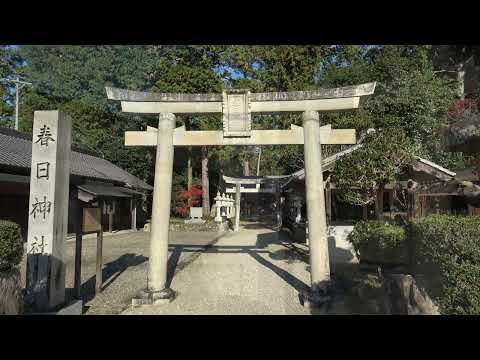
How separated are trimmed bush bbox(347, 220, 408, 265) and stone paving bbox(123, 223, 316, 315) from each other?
1.69 m

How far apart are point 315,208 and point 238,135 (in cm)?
216

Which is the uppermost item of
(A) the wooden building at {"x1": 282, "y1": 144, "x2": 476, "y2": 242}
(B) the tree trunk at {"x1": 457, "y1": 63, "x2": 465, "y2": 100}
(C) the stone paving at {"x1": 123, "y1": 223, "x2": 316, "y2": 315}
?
(B) the tree trunk at {"x1": 457, "y1": 63, "x2": 465, "y2": 100}

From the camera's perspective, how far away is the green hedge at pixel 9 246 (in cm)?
487

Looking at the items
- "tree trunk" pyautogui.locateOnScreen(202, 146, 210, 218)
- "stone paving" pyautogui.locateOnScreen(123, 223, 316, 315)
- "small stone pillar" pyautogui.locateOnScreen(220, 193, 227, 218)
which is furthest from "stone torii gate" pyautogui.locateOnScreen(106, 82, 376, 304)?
"tree trunk" pyautogui.locateOnScreen(202, 146, 210, 218)

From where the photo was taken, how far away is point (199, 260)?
39.3ft

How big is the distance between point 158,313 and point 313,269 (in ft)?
10.0

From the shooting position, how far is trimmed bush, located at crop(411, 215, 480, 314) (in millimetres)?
4316

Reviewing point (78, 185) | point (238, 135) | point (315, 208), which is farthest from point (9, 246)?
point (315, 208)

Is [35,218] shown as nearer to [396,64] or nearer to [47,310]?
[47,310]

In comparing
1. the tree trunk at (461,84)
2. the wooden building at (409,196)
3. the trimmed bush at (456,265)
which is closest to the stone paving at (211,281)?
the trimmed bush at (456,265)

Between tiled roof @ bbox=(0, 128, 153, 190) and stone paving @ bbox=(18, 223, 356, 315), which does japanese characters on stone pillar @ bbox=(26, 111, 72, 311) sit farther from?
tiled roof @ bbox=(0, 128, 153, 190)

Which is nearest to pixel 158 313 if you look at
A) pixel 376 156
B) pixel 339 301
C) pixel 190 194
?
pixel 339 301

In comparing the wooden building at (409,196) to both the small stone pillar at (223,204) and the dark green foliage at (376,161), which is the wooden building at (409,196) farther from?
the small stone pillar at (223,204)

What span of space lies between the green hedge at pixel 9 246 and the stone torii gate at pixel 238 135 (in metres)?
2.43
